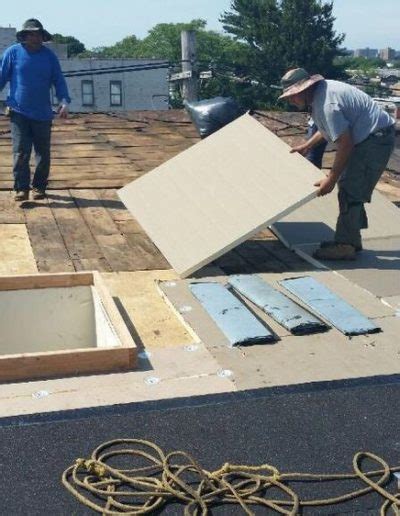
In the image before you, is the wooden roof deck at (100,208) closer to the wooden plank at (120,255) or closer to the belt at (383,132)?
the wooden plank at (120,255)

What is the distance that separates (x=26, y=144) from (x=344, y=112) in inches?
117

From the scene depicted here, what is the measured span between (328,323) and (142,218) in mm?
2033

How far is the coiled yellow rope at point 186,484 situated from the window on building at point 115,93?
2181 inches

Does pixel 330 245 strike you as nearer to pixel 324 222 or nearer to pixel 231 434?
pixel 324 222

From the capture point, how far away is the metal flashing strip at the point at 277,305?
4.16 meters

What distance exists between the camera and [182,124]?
37.8ft

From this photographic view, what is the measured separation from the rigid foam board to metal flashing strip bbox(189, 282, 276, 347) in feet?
4.44

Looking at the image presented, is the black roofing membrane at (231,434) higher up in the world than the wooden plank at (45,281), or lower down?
lower down

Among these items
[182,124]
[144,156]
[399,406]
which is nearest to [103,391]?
[399,406]

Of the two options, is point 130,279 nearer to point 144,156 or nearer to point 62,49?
point 144,156

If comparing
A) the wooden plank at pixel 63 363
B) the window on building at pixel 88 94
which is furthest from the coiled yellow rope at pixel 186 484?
the window on building at pixel 88 94

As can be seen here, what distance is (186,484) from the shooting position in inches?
108

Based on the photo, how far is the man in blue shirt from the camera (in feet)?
20.8

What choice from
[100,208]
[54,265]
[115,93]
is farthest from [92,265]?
[115,93]
